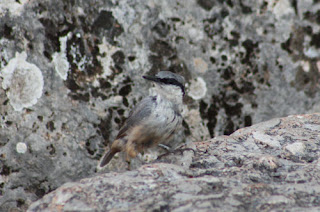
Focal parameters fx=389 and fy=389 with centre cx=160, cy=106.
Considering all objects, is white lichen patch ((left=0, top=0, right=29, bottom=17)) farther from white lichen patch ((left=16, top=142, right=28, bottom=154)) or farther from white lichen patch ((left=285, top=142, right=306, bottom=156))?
white lichen patch ((left=285, top=142, right=306, bottom=156))

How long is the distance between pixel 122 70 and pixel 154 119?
63 cm

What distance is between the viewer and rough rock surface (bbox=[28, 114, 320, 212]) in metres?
2.31

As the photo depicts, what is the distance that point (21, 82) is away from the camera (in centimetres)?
400

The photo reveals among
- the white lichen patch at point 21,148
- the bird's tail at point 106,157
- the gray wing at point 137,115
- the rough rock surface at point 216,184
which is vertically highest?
the gray wing at point 137,115

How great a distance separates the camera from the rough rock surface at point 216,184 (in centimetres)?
231

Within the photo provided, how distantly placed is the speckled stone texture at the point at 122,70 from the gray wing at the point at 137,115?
0.38 ft

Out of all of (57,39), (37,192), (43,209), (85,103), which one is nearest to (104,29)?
(57,39)

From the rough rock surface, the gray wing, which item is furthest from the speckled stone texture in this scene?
the rough rock surface

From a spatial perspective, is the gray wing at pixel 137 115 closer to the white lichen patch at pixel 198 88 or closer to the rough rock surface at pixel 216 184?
the white lichen patch at pixel 198 88

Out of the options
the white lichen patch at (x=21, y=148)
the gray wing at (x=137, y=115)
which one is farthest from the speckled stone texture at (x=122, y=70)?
the gray wing at (x=137, y=115)

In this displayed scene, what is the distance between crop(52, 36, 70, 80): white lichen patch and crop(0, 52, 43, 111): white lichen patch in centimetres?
19

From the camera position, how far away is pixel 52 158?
4070 mm

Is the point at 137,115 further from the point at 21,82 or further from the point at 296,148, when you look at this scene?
the point at 296,148

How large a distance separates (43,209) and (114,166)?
6.60 ft
